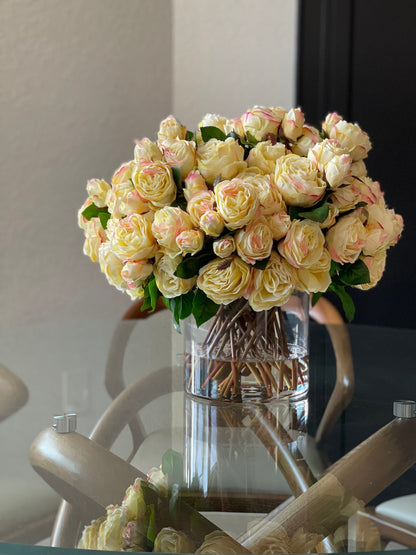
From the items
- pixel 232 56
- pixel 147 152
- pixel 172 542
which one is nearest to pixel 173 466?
pixel 172 542

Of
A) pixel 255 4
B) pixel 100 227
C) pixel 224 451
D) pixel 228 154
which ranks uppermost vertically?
pixel 255 4

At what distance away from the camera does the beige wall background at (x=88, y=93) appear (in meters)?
2.35

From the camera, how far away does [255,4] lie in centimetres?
279

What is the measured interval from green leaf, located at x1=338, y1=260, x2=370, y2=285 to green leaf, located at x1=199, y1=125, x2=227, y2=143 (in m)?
0.23

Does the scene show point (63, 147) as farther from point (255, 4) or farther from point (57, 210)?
point (255, 4)

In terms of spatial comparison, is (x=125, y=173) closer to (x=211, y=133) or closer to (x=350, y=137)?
(x=211, y=133)

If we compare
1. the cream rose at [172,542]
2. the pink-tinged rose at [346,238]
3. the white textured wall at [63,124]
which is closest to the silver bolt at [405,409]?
the pink-tinged rose at [346,238]

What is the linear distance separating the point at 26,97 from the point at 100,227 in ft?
5.20

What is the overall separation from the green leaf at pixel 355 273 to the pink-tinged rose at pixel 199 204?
21 cm

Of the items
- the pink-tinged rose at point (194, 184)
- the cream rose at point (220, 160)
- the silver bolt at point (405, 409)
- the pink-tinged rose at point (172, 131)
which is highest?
the pink-tinged rose at point (172, 131)

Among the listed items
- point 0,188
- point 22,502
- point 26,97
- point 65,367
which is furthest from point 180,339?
point 26,97

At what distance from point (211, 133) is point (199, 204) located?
121 millimetres

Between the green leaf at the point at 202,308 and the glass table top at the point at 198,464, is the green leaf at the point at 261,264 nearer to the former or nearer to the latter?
the green leaf at the point at 202,308

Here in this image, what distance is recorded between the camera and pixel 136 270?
833 mm
